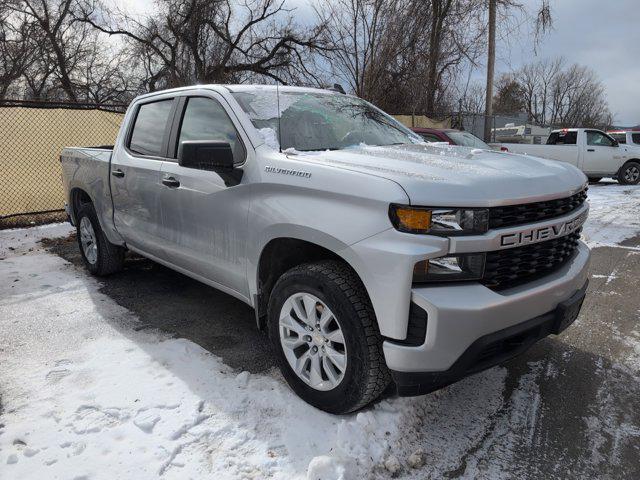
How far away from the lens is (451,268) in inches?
86.7

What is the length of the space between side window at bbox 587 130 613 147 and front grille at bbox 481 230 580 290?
553 inches

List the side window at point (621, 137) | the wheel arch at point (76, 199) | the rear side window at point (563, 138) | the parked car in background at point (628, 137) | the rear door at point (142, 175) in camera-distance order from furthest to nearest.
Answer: the side window at point (621, 137) < the parked car in background at point (628, 137) < the rear side window at point (563, 138) < the wheel arch at point (76, 199) < the rear door at point (142, 175)

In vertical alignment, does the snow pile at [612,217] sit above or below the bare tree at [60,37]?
below

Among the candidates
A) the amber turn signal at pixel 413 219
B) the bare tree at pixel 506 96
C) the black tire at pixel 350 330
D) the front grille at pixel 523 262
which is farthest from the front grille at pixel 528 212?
the bare tree at pixel 506 96

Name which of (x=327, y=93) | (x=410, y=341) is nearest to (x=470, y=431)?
(x=410, y=341)

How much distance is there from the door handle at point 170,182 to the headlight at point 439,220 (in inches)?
77.2

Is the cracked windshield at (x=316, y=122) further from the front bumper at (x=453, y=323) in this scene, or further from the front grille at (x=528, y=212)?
the front bumper at (x=453, y=323)

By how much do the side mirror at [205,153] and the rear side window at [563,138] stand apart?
14.9m

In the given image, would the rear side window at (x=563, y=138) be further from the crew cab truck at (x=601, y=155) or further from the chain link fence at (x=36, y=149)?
the chain link fence at (x=36, y=149)

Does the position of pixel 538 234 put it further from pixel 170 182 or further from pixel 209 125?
pixel 170 182

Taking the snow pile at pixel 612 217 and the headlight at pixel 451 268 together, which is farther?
the snow pile at pixel 612 217

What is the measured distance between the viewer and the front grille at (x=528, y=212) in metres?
2.27

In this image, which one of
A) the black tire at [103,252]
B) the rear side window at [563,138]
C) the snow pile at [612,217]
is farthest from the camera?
the rear side window at [563,138]

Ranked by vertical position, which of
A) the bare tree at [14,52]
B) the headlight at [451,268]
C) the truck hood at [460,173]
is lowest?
the headlight at [451,268]
